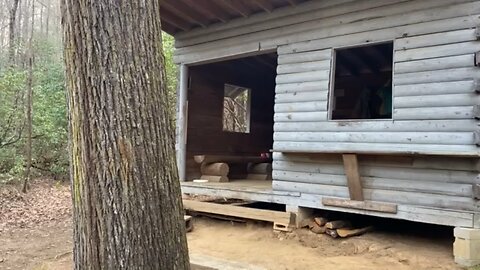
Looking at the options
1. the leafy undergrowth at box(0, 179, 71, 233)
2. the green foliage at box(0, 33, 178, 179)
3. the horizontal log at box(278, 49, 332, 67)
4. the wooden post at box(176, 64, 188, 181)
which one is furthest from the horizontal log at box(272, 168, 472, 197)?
the green foliage at box(0, 33, 178, 179)

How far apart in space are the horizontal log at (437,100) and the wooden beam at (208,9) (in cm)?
324

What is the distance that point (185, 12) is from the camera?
726cm

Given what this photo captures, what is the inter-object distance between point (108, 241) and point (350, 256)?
3.61 meters

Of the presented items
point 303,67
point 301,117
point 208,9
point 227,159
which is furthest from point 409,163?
point 227,159

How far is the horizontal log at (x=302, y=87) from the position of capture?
19.9 feet

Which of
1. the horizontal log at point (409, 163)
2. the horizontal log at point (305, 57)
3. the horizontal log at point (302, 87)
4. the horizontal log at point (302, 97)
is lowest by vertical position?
the horizontal log at point (409, 163)

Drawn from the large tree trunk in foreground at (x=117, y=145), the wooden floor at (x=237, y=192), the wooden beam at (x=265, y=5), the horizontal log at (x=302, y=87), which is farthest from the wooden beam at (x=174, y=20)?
the large tree trunk in foreground at (x=117, y=145)

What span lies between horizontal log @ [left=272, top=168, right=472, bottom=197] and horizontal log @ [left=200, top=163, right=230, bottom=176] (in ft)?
6.61

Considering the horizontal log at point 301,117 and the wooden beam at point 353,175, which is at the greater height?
the horizontal log at point 301,117

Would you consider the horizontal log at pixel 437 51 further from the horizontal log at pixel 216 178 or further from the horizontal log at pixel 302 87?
the horizontal log at pixel 216 178

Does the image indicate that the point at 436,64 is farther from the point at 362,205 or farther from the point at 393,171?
the point at 362,205

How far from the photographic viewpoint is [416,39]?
5.27 m

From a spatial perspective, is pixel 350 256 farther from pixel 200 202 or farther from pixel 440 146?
pixel 200 202

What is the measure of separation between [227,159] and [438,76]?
489 centimetres
